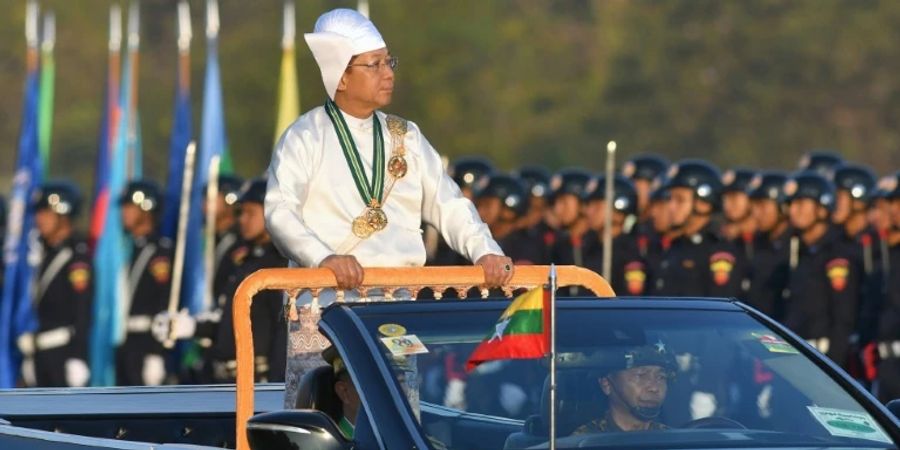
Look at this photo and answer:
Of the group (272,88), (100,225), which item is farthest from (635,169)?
(272,88)

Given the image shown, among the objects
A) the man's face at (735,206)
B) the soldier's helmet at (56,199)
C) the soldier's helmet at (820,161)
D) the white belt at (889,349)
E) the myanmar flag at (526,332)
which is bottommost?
the myanmar flag at (526,332)

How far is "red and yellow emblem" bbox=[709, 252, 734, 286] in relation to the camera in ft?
60.6

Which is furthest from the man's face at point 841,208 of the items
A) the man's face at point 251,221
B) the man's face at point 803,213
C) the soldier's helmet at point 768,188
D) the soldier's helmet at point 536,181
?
the man's face at point 251,221

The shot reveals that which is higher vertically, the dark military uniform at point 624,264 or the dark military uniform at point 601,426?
the dark military uniform at point 624,264

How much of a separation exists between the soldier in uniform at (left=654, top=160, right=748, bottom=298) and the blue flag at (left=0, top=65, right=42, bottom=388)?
5.37 m

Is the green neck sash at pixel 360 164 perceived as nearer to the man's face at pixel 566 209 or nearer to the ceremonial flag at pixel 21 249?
the man's face at pixel 566 209

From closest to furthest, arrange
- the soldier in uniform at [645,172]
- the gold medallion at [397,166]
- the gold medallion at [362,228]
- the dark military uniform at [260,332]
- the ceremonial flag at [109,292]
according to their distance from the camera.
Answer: the gold medallion at [362,228] → the gold medallion at [397,166] → the dark military uniform at [260,332] → the soldier in uniform at [645,172] → the ceremonial flag at [109,292]

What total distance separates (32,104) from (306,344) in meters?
13.8

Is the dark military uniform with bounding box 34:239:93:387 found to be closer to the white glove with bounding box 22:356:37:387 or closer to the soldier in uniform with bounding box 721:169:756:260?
the white glove with bounding box 22:356:37:387

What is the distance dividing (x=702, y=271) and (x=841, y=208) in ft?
3.58

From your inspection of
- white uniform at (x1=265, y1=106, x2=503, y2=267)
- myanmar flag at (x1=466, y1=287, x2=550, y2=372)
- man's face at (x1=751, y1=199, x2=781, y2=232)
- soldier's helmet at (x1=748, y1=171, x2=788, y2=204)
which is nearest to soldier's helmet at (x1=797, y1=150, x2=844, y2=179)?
soldier's helmet at (x1=748, y1=171, x2=788, y2=204)

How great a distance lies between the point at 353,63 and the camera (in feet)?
30.7

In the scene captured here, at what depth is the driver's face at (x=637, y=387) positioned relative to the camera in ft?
23.8

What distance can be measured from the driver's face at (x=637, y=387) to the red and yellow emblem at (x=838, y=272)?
34.8 ft
